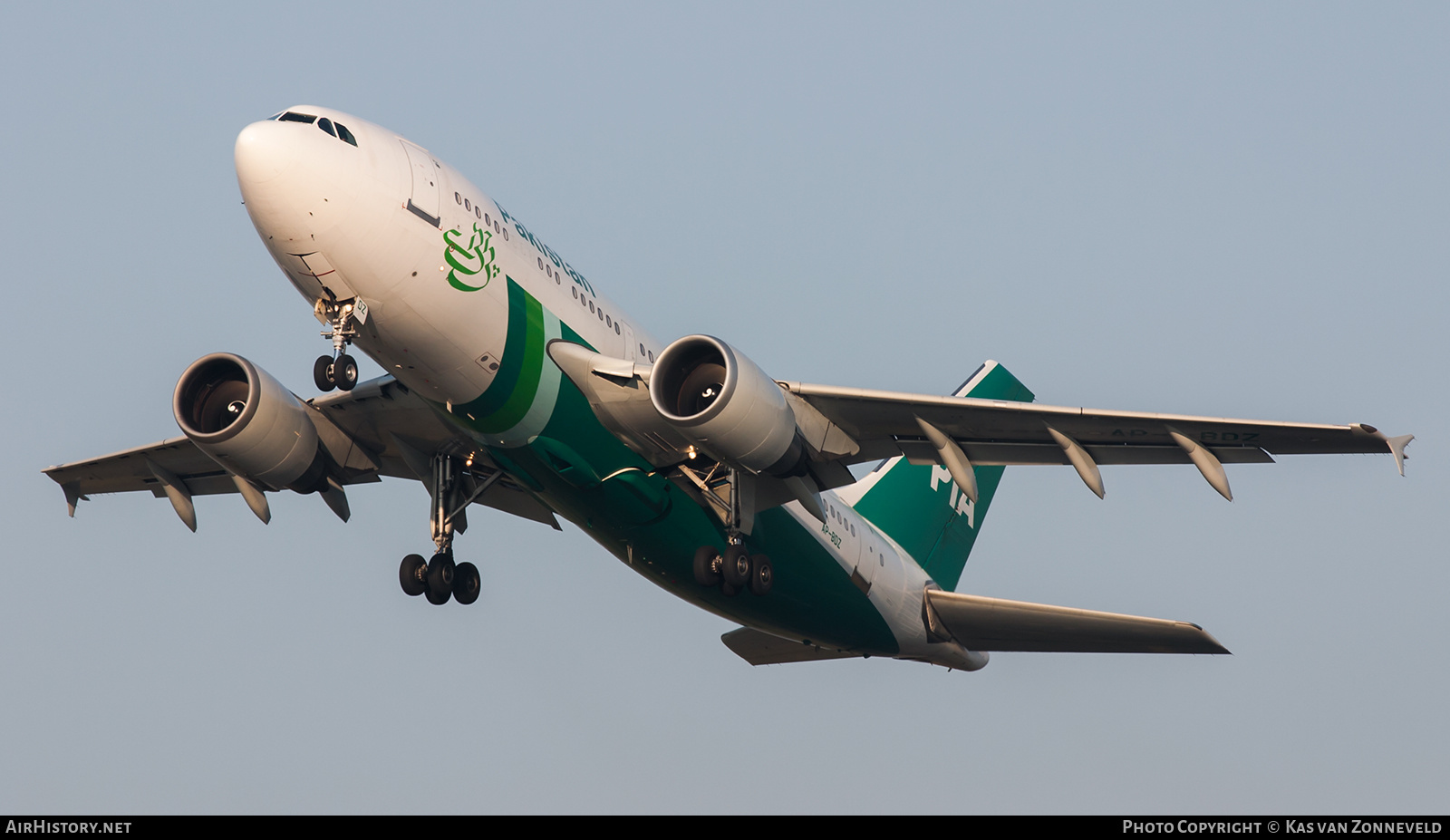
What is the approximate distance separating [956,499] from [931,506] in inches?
38.0

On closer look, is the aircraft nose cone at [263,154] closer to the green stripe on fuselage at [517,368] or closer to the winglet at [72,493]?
the green stripe on fuselage at [517,368]

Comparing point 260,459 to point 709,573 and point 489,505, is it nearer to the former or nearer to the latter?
point 489,505

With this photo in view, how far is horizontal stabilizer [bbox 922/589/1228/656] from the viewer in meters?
24.5

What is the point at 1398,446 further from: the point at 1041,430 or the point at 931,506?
the point at 931,506

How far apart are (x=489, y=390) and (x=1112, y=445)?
28.6ft

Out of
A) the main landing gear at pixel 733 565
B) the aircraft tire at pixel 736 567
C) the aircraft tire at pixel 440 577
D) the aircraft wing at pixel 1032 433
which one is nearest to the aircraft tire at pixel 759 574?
the main landing gear at pixel 733 565

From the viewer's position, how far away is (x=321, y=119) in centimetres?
1948

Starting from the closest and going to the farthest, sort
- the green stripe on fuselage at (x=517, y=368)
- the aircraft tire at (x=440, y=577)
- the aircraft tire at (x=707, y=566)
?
the green stripe on fuselage at (x=517, y=368)
the aircraft tire at (x=707, y=566)
the aircraft tire at (x=440, y=577)

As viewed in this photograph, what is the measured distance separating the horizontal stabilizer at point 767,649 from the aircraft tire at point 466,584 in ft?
20.2

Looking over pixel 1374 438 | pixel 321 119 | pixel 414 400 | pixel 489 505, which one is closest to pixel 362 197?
pixel 321 119

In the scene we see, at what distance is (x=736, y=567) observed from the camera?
2258cm

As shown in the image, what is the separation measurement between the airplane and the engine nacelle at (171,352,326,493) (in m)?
0.03

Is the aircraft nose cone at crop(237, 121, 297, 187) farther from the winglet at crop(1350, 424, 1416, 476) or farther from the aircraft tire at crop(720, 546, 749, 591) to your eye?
the winglet at crop(1350, 424, 1416, 476)

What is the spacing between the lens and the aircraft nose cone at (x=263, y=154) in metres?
18.7
